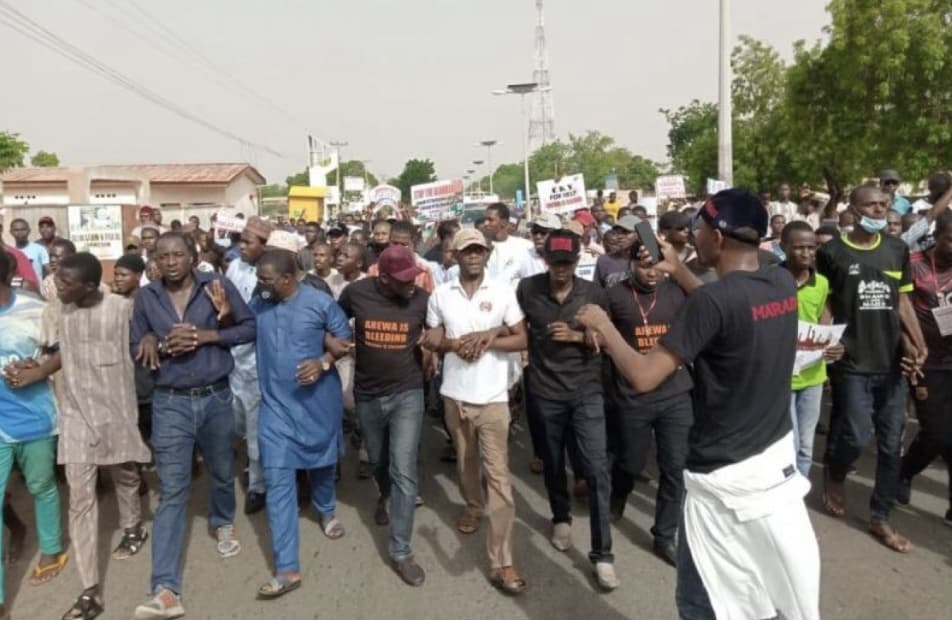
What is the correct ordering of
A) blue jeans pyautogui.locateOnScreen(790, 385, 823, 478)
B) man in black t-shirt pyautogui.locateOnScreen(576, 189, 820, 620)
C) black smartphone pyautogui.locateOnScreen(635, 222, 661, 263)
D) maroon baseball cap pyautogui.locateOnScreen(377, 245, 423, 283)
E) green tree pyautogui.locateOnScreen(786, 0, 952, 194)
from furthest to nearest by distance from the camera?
green tree pyautogui.locateOnScreen(786, 0, 952, 194), blue jeans pyautogui.locateOnScreen(790, 385, 823, 478), maroon baseball cap pyautogui.locateOnScreen(377, 245, 423, 283), black smartphone pyautogui.locateOnScreen(635, 222, 661, 263), man in black t-shirt pyautogui.locateOnScreen(576, 189, 820, 620)

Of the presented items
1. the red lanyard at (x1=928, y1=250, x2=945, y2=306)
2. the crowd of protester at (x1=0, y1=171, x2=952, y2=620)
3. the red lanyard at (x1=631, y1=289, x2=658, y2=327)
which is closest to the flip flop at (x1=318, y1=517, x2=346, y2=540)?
the crowd of protester at (x1=0, y1=171, x2=952, y2=620)

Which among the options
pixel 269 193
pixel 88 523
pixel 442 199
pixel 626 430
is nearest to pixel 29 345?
pixel 88 523

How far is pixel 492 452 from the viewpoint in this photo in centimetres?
420

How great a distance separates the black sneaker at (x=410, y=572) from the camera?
4.23 metres

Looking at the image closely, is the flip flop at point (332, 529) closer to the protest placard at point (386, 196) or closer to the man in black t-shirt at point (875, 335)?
the man in black t-shirt at point (875, 335)

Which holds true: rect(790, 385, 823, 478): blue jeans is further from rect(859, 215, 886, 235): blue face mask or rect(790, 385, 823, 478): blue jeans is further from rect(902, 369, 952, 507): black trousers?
rect(859, 215, 886, 235): blue face mask

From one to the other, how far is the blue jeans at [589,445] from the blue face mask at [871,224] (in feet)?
6.53

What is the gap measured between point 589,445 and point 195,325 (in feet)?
7.60

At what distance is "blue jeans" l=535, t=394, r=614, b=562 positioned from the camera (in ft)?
13.5

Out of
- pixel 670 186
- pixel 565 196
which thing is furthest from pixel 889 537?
pixel 670 186

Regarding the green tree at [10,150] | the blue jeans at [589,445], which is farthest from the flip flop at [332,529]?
the green tree at [10,150]

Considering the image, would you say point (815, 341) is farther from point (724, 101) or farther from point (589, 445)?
point (724, 101)

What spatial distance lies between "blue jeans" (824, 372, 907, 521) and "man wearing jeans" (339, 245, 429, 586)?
2.67 m

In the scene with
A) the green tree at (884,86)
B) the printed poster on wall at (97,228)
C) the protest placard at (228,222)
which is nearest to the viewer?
the protest placard at (228,222)
